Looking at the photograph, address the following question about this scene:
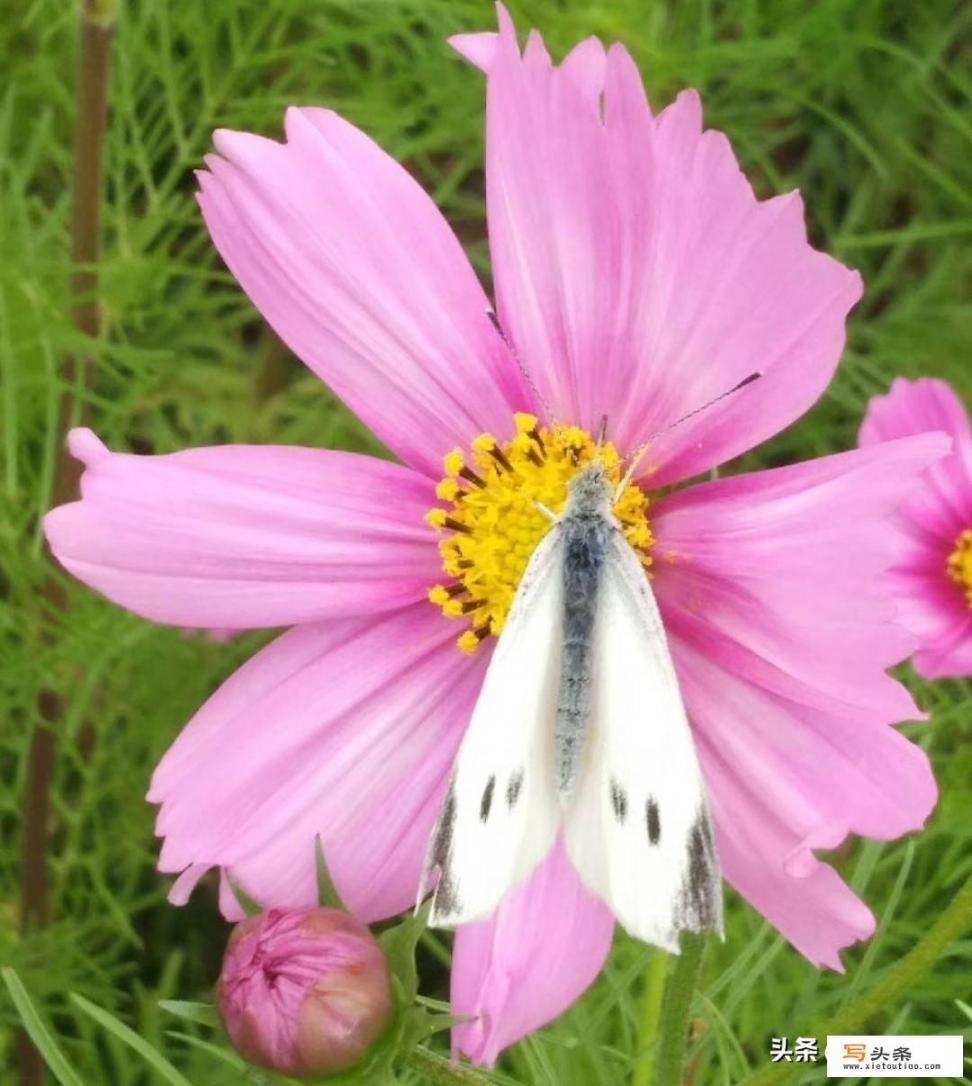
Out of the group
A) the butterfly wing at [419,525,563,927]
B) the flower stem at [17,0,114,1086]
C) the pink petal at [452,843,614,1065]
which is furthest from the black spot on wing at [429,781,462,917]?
the flower stem at [17,0,114,1086]

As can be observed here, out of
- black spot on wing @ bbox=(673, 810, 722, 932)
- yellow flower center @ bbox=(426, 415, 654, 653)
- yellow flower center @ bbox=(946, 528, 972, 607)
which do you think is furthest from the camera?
yellow flower center @ bbox=(946, 528, 972, 607)

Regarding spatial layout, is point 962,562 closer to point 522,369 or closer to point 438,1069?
point 522,369

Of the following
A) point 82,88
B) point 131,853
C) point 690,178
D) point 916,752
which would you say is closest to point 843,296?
point 690,178

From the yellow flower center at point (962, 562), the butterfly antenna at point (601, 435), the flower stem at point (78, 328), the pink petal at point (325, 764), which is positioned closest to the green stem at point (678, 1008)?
the pink petal at point (325, 764)

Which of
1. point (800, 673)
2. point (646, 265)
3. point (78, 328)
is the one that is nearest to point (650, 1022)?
point (800, 673)

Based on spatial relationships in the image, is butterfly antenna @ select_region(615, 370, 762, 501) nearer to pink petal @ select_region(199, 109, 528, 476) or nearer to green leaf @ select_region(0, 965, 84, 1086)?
pink petal @ select_region(199, 109, 528, 476)

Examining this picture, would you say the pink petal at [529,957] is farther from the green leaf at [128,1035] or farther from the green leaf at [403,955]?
the green leaf at [128,1035]

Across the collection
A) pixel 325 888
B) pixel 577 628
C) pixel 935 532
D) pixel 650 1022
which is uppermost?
pixel 935 532
